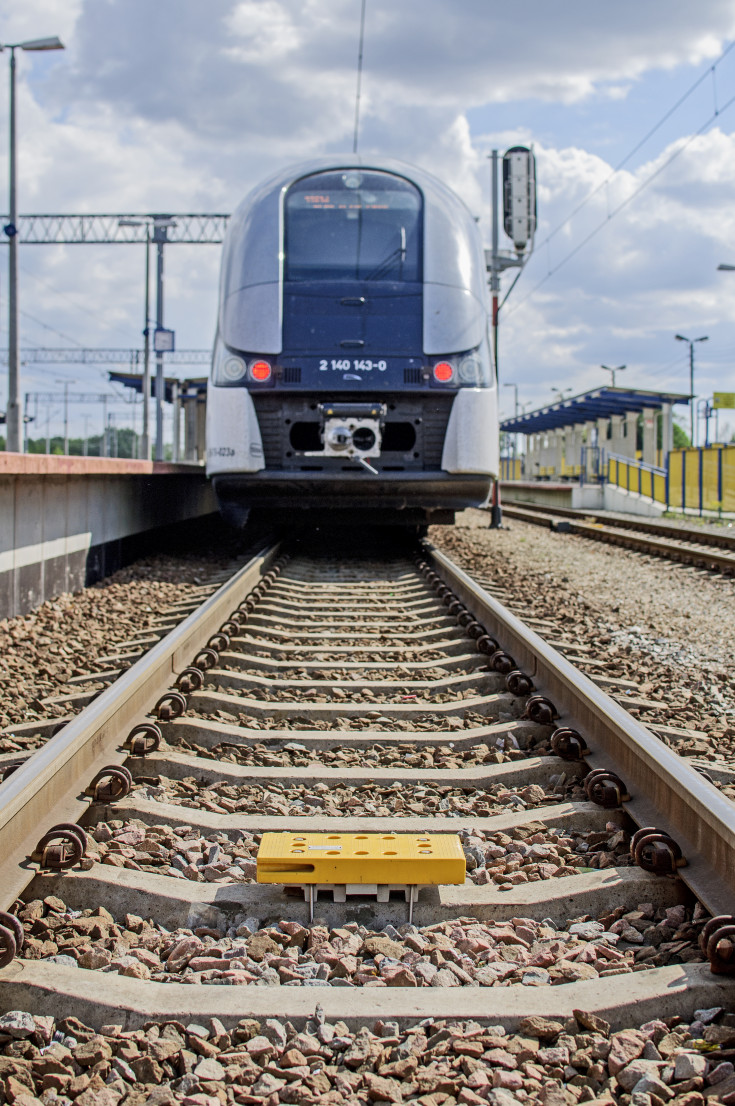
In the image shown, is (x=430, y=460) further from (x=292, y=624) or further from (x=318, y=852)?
(x=318, y=852)

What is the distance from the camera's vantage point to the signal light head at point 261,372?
8258mm

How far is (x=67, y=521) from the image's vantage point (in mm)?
7516

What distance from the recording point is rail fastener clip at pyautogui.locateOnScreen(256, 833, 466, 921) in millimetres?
2188

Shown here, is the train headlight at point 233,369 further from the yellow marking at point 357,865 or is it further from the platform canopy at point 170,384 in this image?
the platform canopy at point 170,384

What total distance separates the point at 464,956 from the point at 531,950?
0.49 ft

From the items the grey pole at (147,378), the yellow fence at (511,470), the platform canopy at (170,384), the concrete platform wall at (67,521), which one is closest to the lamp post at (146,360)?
the grey pole at (147,378)

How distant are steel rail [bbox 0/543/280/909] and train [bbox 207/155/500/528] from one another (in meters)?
4.02

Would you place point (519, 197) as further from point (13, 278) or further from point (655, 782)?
point (655, 782)

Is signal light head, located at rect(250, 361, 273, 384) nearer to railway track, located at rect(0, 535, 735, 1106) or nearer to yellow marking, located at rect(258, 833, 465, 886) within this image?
railway track, located at rect(0, 535, 735, 1106)

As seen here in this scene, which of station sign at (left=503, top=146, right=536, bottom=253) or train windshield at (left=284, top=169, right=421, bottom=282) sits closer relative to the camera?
train windshield at (left=284, top=169, right=421, bottom=282)

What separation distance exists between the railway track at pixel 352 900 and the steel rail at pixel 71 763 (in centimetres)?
1

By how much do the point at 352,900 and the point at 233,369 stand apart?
657 centimetres

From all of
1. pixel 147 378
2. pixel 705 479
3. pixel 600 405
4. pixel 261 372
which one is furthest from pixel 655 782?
pixel 600 405

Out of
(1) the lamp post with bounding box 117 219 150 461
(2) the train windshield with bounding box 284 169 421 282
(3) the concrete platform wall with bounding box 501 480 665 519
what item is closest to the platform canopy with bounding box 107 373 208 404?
(1) the lamp post with bounding box 117 219 150 461
